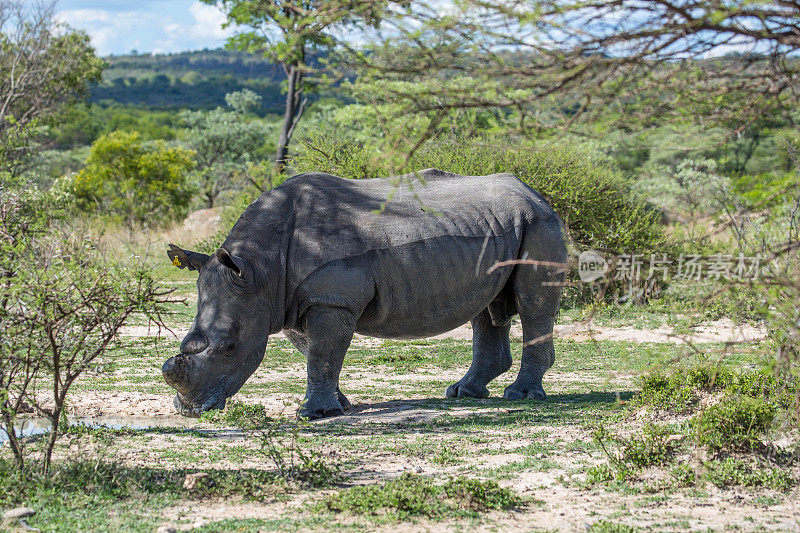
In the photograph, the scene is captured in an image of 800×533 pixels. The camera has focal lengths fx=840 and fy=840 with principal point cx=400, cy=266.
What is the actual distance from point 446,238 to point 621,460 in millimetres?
3272

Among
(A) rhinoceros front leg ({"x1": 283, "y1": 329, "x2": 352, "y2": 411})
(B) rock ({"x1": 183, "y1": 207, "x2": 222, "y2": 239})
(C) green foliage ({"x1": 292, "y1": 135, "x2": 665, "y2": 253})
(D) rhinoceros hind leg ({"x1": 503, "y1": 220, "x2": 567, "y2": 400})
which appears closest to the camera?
(A) rhinoceros front leg ({"x1": 283, "y1": 329, "x2": 352, "y2": 411})

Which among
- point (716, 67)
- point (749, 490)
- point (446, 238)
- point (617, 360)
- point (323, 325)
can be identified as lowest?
point (617, 360)

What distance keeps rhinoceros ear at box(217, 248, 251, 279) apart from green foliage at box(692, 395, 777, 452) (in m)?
Result: 4.13

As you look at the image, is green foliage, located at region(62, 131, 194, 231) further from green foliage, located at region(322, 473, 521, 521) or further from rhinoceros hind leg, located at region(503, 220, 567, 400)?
green foliage, located at region(322, 473, 521, 521)

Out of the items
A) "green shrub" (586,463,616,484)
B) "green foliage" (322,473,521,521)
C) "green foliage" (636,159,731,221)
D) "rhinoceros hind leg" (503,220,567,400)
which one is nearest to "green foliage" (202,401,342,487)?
"green foliage" (322,473,521,521)

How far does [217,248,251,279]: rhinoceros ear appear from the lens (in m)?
7.71

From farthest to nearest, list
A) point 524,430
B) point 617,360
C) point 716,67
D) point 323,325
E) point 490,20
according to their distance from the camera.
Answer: point 617,360
point 323,325
point 524,430
point 716,67
point 490,20

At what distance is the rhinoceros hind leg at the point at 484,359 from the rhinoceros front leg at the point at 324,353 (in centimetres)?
189

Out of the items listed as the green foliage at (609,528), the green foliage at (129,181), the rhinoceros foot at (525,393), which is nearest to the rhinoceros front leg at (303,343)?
the rhinoceros foot at (525,393)

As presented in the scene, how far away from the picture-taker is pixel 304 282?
8188 mm

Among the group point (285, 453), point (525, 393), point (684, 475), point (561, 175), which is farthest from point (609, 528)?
point (561, 175)

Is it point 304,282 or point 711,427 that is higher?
point 304,282

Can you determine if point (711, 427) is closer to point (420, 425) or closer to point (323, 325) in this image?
point (420, 425)

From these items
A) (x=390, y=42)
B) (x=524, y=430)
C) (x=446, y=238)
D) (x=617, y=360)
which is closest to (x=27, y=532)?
(x=390, y=42)
